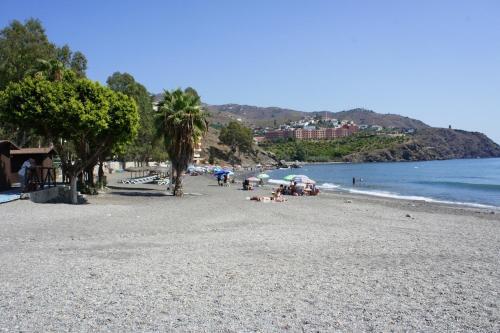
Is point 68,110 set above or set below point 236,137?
below

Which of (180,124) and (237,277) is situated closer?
(237,277)

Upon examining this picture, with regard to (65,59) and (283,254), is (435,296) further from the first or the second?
(65,59)

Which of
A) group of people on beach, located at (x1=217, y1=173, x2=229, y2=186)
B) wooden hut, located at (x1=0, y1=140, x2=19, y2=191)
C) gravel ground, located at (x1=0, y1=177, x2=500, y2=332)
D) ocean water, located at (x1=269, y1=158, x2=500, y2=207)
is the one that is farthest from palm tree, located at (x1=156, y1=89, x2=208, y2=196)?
ocean water, located at (x1=269, y1=158, x2=500, y2=207)

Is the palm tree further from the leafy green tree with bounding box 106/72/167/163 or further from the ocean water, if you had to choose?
the ocean water

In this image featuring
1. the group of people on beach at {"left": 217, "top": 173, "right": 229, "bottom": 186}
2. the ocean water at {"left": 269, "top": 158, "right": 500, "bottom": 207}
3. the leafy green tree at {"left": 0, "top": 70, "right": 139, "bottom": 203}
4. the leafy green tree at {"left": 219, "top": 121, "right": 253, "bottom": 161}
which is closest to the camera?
the leafy green tree at {"left": 0, "top": 70, "right": 139, "bottom": 203}

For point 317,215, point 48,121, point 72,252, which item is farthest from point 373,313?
point 48,121

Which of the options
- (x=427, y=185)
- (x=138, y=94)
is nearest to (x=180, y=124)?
(x=138, y=94)

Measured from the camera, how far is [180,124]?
111ft

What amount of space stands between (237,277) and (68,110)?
16.6m

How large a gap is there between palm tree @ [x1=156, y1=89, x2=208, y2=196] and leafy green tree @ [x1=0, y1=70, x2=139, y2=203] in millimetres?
6764

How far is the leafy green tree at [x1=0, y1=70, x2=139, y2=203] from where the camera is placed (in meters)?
23.3

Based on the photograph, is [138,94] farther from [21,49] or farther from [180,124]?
[180,124]

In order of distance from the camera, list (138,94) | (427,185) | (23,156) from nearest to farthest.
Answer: (23,156), (138,94), (427,185)

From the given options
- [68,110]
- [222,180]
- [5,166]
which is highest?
[68,110]
